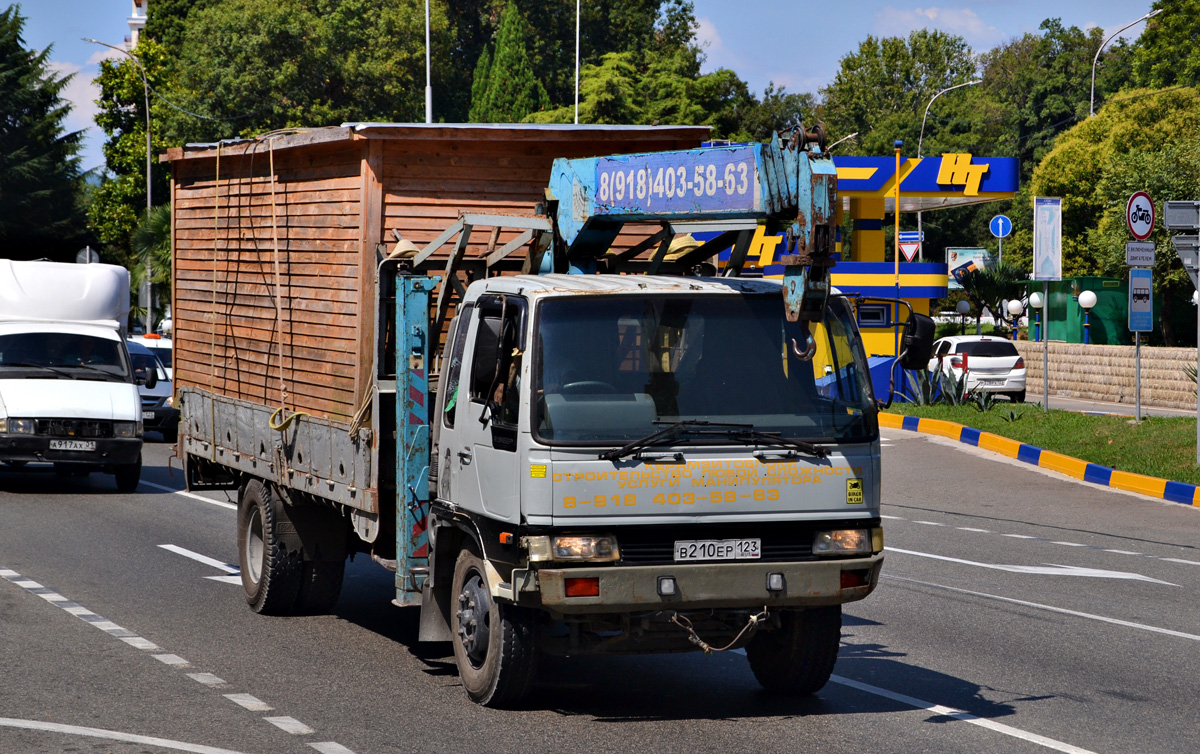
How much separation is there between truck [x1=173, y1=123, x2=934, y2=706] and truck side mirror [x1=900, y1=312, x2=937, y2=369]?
0.07 ft

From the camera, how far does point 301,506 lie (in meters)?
9.31

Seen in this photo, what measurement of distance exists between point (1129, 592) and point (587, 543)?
6.11m

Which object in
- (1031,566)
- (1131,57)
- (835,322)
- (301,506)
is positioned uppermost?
(1131,57)

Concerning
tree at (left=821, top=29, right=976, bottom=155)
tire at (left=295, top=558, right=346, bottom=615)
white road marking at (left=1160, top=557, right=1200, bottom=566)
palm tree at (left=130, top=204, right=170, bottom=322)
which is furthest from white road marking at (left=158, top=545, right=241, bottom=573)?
tree at (left=821, top=29, right=976, bottom=155)

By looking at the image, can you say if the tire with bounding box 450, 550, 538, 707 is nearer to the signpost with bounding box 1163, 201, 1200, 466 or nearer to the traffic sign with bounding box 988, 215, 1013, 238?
the signpost with bounding box 1163, 201, 1200, 466

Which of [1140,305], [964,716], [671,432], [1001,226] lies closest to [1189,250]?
[1140,305]

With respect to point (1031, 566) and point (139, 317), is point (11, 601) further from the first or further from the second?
point (139, 317)

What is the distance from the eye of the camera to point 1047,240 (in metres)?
25.3

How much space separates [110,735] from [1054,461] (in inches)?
638

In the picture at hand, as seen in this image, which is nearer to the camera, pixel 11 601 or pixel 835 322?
pixel 835 322

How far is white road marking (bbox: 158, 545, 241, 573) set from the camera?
1176cm

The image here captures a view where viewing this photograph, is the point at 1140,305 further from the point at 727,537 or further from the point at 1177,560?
the point at 727,537

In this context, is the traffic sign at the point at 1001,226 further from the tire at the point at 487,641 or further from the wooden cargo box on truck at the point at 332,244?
the tire at the point at 487,641

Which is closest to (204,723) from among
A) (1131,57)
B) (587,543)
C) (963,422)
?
(587,543)
